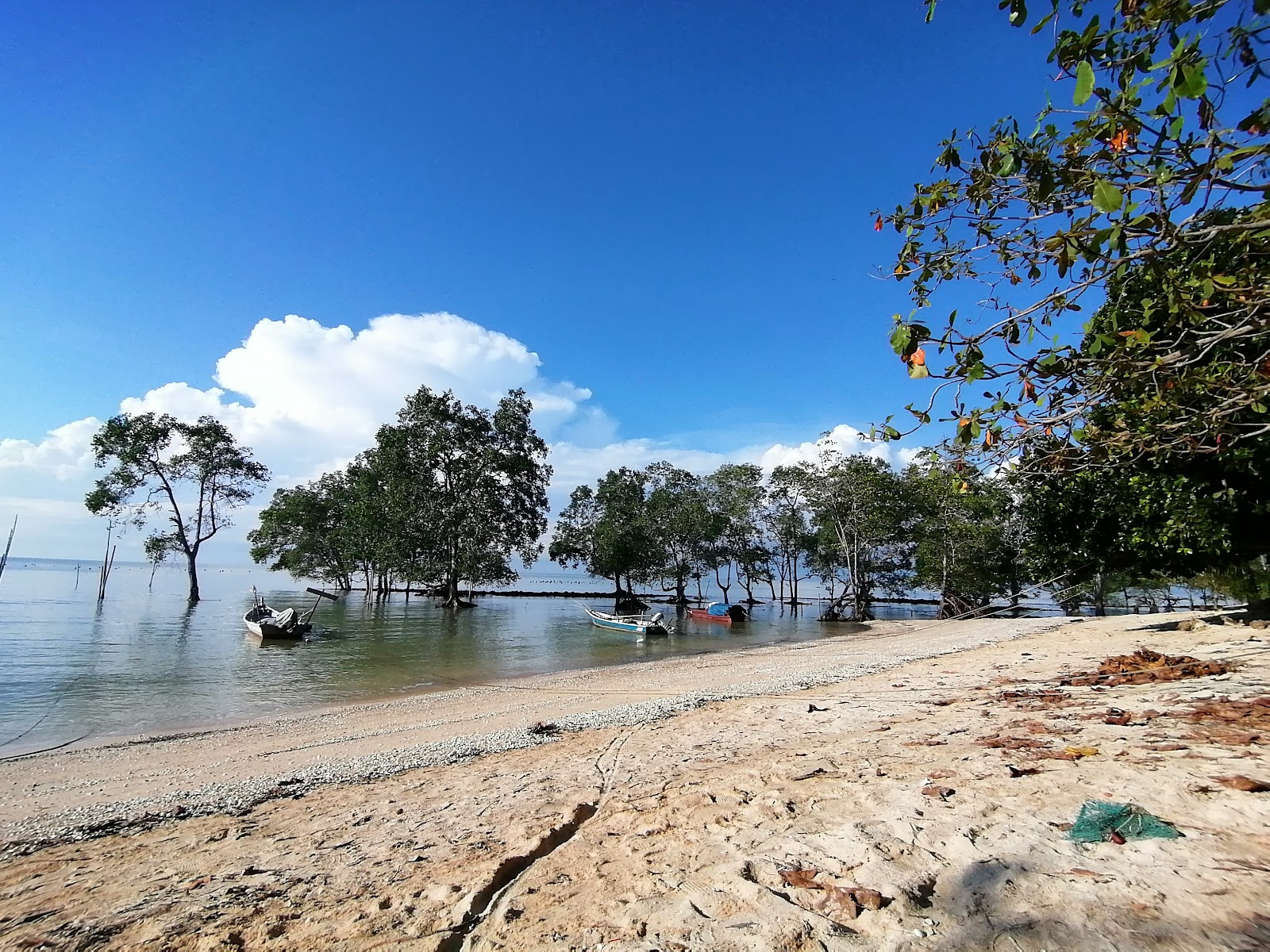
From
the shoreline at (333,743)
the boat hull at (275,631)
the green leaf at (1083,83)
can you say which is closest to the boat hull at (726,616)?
the shoreline at (333,743)

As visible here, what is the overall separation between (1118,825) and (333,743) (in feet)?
31.3

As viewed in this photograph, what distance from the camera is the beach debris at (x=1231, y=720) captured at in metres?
3.91

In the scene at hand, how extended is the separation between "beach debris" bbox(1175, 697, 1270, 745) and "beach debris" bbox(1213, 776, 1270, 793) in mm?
879

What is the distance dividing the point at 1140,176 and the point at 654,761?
232 inches

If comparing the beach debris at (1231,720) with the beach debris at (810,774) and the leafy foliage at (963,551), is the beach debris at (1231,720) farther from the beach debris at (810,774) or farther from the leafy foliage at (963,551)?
the leafy foliage at (963,551)

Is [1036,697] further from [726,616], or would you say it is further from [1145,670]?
[726,616]

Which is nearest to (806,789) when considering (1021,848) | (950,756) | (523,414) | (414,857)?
(950,756)

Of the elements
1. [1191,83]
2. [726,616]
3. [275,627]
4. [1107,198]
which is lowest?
[726,616]

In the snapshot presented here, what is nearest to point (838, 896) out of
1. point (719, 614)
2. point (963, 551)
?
point (963, 551)

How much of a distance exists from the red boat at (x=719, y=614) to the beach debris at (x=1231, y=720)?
103ft

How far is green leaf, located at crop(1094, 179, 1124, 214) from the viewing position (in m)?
2.29

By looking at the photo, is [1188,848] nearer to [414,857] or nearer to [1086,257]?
[1086,257]

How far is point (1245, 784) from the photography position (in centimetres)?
305

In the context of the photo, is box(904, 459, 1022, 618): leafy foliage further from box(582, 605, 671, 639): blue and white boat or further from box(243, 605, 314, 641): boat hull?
box(243, 605, 314, 641): boat hull
